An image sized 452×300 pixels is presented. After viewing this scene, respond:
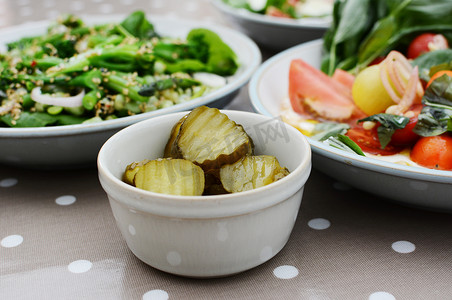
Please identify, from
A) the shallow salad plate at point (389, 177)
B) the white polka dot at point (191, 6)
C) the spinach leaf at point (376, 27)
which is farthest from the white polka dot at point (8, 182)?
the white polka dot at point (191, 6)

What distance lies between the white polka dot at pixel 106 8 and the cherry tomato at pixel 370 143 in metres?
1.67

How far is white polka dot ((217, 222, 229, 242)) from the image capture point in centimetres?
75

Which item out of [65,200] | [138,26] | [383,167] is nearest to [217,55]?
[138,26]

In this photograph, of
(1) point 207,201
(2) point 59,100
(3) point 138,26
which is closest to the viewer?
(1) point 207,201

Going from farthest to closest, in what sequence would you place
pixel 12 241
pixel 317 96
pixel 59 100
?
pixel 317 96 < pixel 59 100 < pixel 12 241

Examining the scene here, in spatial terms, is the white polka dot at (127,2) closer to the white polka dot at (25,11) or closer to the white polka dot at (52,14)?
the white polka dot at (52,14)

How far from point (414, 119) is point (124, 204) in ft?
2.14

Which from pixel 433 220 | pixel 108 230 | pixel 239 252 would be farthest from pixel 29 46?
pixel 433 220

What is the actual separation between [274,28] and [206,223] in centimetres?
123

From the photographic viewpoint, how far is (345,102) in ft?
4.21

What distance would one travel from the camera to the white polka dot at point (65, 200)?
1.07m

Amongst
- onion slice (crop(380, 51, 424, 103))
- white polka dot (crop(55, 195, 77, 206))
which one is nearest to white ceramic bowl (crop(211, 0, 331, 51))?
onion slice (crop(380, 51, 424, 103))

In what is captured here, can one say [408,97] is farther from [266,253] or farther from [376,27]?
[266,253]

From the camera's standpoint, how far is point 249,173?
0.84 meters
